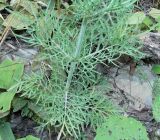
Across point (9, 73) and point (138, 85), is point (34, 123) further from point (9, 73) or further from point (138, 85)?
point (138, 85)

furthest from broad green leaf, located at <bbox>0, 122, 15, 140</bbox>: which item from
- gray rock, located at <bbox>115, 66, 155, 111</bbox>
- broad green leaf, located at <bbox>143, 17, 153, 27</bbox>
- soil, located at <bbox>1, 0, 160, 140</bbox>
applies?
broad green leaf, located at <bbox>143, 17, 153, 27</bbox>

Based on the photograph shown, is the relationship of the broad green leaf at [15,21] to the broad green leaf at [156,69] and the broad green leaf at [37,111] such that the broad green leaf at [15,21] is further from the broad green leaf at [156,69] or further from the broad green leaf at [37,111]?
the broad green leaf at [156,69]

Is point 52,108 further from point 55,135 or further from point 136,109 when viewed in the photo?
point 136,109

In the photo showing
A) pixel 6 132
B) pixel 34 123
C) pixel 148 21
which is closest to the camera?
pixel 6 132

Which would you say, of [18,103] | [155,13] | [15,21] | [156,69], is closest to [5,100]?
[18,103]

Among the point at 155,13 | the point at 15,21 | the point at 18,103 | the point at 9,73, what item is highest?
the point at 155,13

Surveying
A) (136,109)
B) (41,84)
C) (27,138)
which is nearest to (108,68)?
(136,109)
